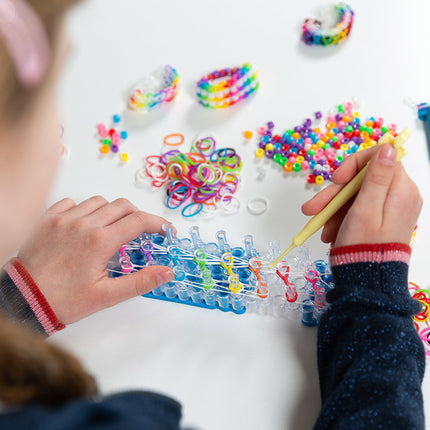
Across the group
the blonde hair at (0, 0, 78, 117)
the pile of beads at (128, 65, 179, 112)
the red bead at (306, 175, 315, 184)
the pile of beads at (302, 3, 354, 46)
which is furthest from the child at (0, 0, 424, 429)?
the pile of beads at (302, 3, 354, 46)

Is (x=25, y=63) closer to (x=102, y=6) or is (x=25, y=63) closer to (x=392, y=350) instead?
(x=392, y=350)

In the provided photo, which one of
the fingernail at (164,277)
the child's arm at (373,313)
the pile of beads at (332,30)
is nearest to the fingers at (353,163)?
the child's arm at (373,313)

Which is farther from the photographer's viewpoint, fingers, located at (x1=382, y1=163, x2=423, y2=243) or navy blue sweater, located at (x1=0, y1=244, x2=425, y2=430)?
fingers, located at (x1=382, y1=163, x2=423, y2=243)

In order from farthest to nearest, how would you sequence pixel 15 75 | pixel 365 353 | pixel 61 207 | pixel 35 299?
pixel 61 207, pixel 35 299, pixel 365 353, pixel 15 75

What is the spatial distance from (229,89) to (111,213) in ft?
1.14

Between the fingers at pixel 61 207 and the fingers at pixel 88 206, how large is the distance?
2 centimetres

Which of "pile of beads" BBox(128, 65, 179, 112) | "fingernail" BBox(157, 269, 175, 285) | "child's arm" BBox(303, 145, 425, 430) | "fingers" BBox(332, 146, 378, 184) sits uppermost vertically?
"pile of beads" BBox(128, 65, 179, 112)

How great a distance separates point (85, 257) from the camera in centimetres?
72

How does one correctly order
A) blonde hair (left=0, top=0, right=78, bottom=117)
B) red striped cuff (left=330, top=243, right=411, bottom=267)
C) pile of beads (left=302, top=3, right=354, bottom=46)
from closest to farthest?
blonde hair (left=0, top=0, right=78, bottom=117) < red striped cuff (left=330, top=243, right=411, bottom=267) < pile of beads (left=302, top=3, right=354, bottom=46)

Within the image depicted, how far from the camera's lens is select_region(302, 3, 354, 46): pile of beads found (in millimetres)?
981

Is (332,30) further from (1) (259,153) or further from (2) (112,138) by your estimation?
(2) (112,138)

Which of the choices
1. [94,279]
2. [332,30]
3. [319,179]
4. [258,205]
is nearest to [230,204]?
[258,205]

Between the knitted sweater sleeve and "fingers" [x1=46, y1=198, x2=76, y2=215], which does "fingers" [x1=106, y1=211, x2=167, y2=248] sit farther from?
the knitted sweater sleeve

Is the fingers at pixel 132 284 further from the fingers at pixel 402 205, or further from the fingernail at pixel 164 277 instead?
the fingers at pixel 402 205
